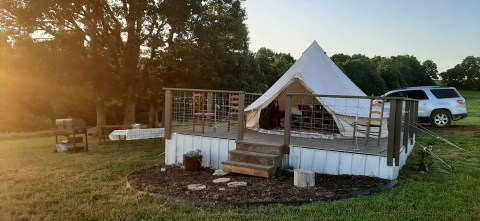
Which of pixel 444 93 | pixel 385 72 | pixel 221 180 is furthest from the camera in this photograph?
pixel 385 72

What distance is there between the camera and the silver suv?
1303 centimetres

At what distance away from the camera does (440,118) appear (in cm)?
1330

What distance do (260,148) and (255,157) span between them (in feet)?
1.00

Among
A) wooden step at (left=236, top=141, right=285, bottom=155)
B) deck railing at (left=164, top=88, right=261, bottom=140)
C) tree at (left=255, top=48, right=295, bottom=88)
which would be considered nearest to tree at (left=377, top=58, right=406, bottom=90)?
tree at (left=255, top=48, right=295, bottom=88)

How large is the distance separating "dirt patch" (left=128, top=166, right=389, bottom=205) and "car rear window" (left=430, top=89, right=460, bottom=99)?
9.04m

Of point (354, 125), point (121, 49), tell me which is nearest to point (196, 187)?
point (354, 125)

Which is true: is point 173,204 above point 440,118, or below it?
below

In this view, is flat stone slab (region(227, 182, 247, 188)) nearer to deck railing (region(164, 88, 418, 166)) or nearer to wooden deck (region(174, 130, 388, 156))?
wooden deck (region(174, 130, 388, 156))

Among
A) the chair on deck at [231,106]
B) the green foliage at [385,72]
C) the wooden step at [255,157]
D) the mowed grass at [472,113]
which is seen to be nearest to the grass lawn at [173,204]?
the wooden step at [255,157]

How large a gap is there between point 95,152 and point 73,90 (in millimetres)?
3312

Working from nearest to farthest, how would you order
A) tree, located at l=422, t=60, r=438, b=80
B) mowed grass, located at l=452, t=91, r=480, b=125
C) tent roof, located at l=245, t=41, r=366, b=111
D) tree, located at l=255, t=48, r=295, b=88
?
tent roof, located at l=245, t=41, r=366, b=111 < mowed grass, located at l=452, t=91, r=480, b=125 < tree, located at l=255, t=48, r=295, b=88 < tree, located at l=422, t=60, r=438, b=80

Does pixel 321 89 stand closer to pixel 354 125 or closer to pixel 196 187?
pixel 354 125

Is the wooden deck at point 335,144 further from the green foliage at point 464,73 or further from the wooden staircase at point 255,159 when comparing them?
the green foliage at point 464,73

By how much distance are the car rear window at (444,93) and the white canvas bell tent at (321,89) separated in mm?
5073
